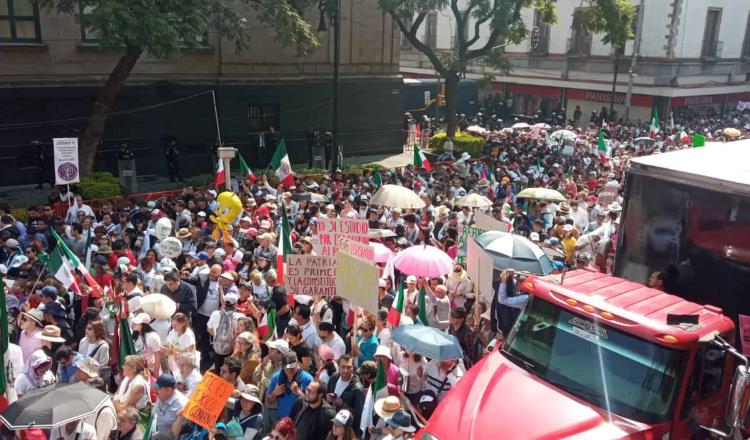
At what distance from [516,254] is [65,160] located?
371 inches

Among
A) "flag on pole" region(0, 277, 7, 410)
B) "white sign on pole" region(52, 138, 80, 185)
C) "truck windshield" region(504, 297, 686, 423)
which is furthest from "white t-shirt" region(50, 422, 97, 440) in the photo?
"white sign on pole" region(52, 138, 80, 185)

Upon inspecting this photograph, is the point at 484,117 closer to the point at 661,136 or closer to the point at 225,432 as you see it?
the point at 661,136

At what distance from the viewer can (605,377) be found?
5.27 metres

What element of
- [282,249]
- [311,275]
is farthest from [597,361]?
[282,249]

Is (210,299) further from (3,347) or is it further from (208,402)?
(208,402)

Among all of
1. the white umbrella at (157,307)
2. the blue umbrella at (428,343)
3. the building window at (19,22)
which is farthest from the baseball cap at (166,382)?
the building window at (19,22)

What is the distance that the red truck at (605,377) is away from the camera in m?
5.02

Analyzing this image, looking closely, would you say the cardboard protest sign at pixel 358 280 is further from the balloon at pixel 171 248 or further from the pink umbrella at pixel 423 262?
the balloon at pixel 171 248

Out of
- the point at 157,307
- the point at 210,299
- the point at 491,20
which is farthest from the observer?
the point at 491,20

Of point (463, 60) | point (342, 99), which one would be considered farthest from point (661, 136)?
point (342, 99)

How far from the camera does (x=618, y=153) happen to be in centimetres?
2469

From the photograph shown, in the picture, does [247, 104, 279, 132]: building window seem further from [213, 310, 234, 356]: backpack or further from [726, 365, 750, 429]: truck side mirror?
[726, 365, 750, 429]: truck side mirror

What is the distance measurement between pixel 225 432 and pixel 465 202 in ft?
29.2

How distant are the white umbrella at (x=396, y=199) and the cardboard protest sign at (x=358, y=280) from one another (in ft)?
17.2
